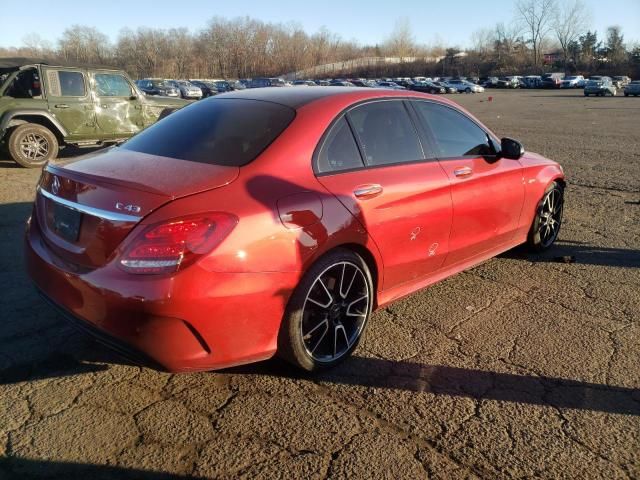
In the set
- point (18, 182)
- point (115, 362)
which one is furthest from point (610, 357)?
point (18, 182)

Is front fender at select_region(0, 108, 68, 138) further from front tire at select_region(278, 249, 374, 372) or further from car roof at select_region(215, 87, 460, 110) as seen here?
front tire at select_region(278, 249, 374, 372)

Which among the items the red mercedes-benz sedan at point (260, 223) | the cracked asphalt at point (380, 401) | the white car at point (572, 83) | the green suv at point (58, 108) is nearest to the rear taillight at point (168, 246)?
the red mercedes-benz sedan at point (260, 223)

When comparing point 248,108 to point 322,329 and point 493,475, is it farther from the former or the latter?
point 493,475

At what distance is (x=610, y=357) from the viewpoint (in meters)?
3.23

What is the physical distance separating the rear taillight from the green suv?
25.2ft

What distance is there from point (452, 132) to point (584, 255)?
7.23 ft

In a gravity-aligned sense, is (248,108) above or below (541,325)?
above

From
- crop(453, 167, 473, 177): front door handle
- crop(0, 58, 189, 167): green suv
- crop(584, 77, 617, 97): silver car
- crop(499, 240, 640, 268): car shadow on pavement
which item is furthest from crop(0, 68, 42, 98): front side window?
crop(584, 77, 617, 97): silver car

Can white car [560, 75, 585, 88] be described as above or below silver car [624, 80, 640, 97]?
above

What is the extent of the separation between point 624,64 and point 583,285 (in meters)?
95.0

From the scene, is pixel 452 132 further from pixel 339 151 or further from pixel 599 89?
pixel 599 89

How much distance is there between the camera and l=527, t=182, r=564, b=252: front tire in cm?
493

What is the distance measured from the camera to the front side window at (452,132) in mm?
3830

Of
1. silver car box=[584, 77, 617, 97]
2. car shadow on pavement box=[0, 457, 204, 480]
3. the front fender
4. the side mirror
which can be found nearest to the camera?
car shadow on pavement box=[0, 457, 204, 480]
